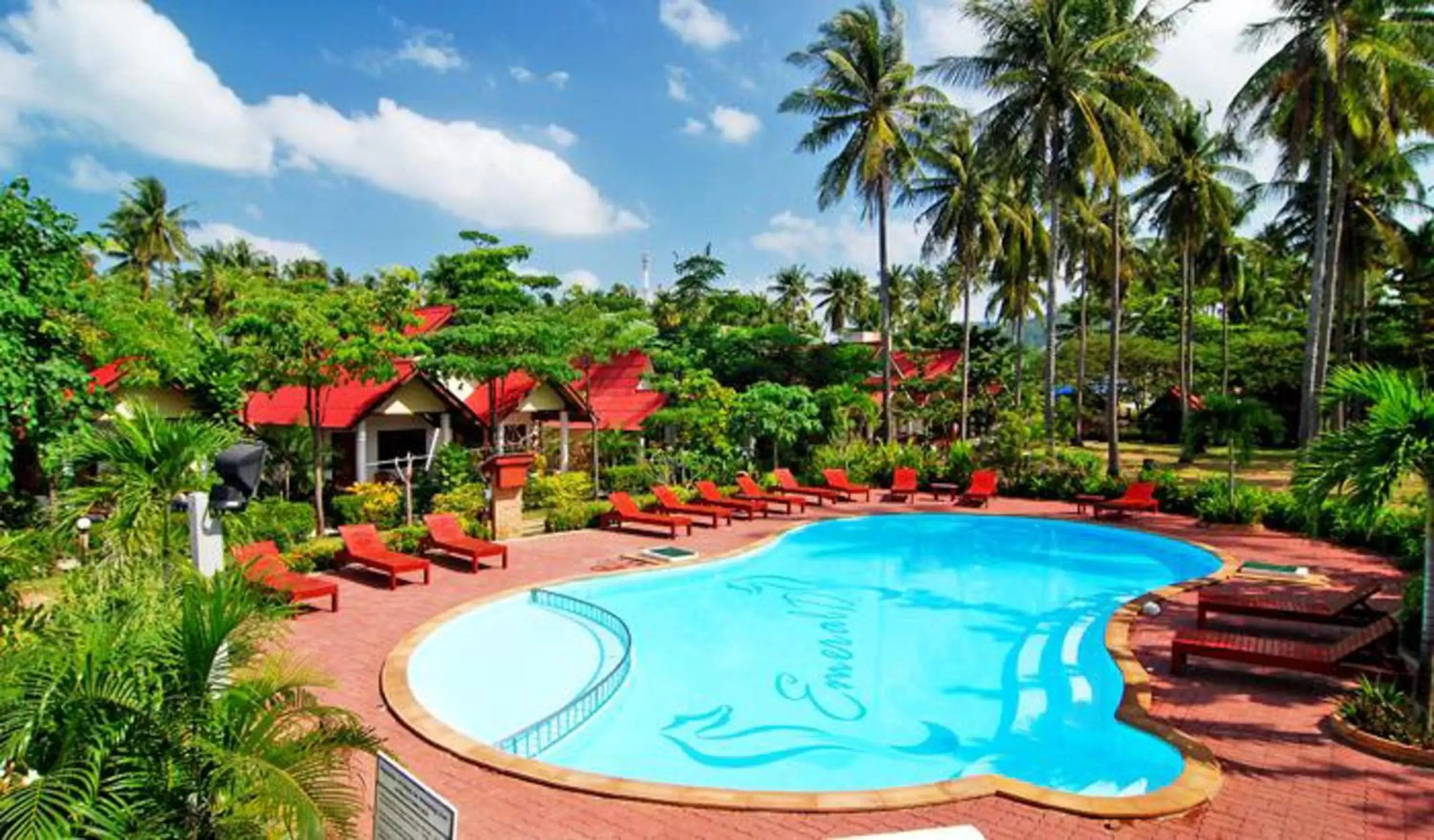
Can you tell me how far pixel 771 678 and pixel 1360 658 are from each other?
266 inches

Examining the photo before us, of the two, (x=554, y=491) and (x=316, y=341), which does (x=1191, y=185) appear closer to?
(x=554, y=491)

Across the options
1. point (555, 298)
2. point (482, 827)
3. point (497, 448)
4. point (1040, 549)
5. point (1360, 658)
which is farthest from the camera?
point (555, 298)

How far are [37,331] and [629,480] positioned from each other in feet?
51.2

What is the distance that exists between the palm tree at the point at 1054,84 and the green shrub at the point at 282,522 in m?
21.4

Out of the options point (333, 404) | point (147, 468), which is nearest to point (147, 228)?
point (333, 404)

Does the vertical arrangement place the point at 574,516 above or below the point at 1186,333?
below

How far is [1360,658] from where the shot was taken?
8820 millimetres

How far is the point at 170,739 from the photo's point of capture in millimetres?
3971

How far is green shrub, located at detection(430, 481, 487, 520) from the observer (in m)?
18.0

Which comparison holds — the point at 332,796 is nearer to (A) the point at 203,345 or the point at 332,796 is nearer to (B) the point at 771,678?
(B) the point at 771,678

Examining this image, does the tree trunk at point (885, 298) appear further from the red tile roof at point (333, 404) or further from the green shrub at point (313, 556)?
the green shrub at point (313, 556)

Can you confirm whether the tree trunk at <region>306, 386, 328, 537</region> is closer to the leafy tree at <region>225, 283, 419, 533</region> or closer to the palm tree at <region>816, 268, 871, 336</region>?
the leafy tree at <region>225, 283, 419, 533</region>

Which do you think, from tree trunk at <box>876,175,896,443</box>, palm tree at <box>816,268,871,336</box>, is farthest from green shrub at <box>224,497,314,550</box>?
palm tree at <box>816,268,871,336</box>

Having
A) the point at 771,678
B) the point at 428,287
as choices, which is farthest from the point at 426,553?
the point at 428,287
